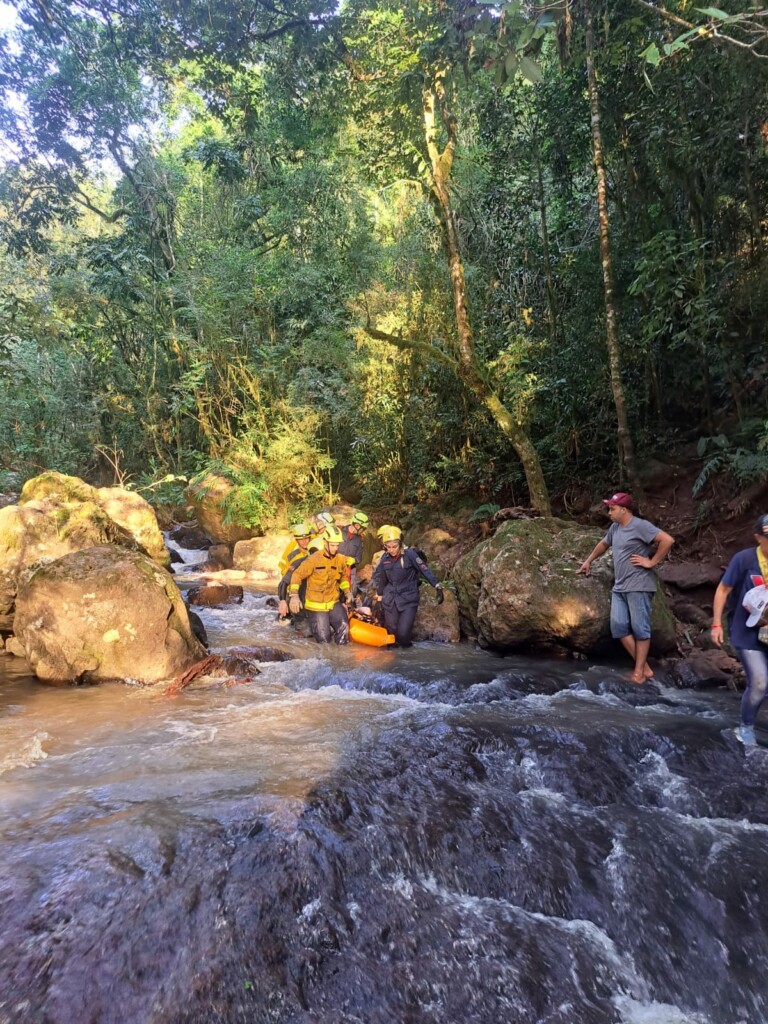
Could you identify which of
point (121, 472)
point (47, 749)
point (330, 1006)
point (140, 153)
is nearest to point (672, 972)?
point (330, 1006)

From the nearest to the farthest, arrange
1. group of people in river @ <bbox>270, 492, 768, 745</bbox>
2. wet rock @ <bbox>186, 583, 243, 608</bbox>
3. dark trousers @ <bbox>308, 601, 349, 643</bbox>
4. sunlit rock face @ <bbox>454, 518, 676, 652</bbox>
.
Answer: group of people in river @ <bbox>270, 492, 768, 745</bbox>, sunlit rock face @ <bbox>454, 518, 676, 652</bbox>, dark trousers @ <bbox>308, 601, 349, 643</bbox>, wet rock @ <bbox>186, 583, 243, 608</bbox>

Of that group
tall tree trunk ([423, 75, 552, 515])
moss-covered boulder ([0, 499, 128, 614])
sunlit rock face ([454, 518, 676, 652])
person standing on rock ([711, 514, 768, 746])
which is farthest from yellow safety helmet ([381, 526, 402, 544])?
person standing on rock ([711, 514, 768, 746])

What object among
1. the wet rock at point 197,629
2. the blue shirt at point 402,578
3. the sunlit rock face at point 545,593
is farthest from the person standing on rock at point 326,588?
the sunlit rock face at point 545,593

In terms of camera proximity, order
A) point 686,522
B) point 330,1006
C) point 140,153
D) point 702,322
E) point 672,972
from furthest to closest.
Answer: point 140,153 < point 686,522 < point 702,322 < point 672,972 < point 330,1006

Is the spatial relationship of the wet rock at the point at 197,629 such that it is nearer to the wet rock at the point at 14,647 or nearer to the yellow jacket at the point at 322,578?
the yellow jacket at the point at 322,578

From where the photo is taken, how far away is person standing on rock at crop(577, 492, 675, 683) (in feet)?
20.8

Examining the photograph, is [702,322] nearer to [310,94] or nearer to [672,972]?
[672,972]

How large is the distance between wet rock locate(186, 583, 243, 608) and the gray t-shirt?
7.13 metres

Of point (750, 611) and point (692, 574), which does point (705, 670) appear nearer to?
point (692, 574)

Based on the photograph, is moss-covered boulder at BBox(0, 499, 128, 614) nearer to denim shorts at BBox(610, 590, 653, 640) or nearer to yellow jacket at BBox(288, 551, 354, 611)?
yellow jacket at BBox(288, 551, 354, 611)

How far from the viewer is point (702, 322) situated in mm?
8344

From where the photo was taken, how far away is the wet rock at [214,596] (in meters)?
10.9

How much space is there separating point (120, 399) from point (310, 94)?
11101 mm

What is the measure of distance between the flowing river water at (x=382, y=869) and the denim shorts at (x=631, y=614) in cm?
115
